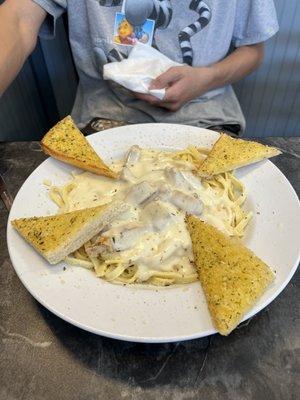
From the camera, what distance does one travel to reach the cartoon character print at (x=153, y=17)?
1350mm

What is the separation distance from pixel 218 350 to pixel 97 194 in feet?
1.62

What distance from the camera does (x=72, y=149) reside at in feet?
3.70

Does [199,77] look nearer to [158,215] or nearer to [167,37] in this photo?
[167,37]

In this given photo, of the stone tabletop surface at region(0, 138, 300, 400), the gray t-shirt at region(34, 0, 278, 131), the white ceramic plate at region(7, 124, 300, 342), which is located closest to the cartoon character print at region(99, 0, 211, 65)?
the gray t-shirt at region(34, 0, 278, 131)

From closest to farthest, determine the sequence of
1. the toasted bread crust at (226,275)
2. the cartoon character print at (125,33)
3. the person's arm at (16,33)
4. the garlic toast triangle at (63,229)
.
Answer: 1. the toasted bread crust at (226,275)
2. the garlic toast triangle at (63,229)
3. the person's arm at (16,33)
4. the cartoon character print at (125,33)

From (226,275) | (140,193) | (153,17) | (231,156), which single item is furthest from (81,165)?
(153,17)

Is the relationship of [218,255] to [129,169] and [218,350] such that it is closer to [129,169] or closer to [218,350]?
[218,350]

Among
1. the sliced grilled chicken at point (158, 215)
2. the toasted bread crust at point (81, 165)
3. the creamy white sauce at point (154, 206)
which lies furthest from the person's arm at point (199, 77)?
the sliced grilled chicken at point (158, 215)

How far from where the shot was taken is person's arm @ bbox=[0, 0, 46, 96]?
128cm

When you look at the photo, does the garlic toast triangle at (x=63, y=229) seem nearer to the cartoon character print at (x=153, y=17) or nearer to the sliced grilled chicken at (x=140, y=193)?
the sliced grilled chicken at (x=140, y=193)

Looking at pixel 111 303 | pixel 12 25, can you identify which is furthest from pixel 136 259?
pixel 12 25

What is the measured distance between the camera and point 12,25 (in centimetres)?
131

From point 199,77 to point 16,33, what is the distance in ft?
2.10

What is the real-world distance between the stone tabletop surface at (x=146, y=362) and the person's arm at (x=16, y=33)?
786 millimetres
